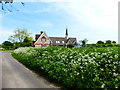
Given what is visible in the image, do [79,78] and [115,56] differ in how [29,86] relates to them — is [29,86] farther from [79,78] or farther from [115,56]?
[115,56]

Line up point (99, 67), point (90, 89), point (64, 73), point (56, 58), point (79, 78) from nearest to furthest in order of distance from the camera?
1. point (90, 89)
2. point (79, 78)
3. point (99, 67)
4. point (64, 73)
5. point (56, 58)

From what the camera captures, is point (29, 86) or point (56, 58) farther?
point (56, 58)

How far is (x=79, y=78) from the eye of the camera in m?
5.74

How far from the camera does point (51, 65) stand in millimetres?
8227

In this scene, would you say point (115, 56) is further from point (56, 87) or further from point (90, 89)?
point (56, 87)

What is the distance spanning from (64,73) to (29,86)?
1887 millimetres

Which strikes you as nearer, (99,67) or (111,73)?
(111,73)

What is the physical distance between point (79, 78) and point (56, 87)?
143cm

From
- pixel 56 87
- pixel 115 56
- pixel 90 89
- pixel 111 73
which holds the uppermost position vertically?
pixel 115 56

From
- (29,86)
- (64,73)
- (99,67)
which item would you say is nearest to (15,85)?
(29,86)

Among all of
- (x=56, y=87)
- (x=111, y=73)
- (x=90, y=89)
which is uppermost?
(x=111, y=73)

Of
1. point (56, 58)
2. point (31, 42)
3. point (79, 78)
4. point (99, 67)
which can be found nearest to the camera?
point (79, 78)

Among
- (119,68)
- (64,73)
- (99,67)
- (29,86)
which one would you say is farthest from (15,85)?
(119,68)

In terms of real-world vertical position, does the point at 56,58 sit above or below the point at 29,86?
above
